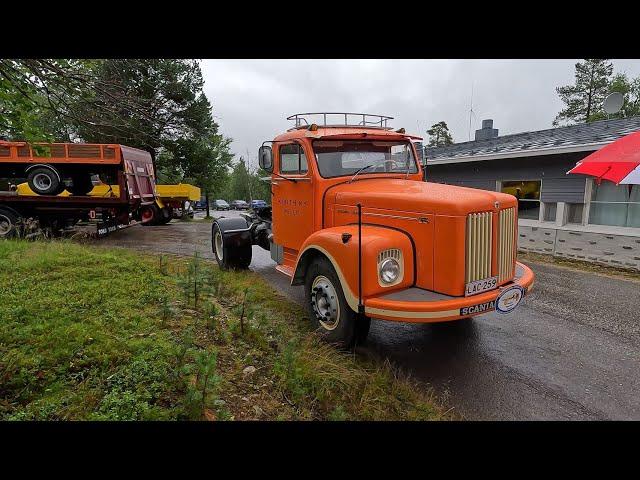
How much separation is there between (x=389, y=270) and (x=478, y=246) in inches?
33.2

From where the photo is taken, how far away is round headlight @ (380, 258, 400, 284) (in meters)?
3.34

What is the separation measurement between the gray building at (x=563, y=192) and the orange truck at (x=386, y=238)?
17.8ft

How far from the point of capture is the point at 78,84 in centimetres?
318

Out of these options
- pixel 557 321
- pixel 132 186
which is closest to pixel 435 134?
pixel 132 186

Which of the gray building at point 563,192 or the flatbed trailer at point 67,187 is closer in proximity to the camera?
the gray building at point 563,192

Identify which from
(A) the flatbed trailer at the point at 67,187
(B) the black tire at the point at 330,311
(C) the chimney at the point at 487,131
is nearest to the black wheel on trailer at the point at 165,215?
(A) the flatbed trailer at the point at 67,187

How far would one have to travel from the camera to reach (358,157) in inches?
192

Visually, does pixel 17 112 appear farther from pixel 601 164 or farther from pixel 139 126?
pixel 601 164

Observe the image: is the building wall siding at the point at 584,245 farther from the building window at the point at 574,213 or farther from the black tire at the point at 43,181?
the black tire at the point at 43,181

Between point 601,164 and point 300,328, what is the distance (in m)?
7.34

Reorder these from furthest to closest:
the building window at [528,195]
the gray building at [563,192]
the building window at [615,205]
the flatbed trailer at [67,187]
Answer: the building window at [528,195]
the flatbed trailer at [67,187]
the building window at [615,205]
the gray building at [563,192]

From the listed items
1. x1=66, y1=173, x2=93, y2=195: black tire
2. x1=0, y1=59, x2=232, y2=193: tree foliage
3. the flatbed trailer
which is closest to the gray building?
x1=0, y1=59, x2=232, y2=193: tree foliage

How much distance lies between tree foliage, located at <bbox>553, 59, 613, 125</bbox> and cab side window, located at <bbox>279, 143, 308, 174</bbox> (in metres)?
30.3

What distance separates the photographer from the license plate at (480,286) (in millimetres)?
3299
